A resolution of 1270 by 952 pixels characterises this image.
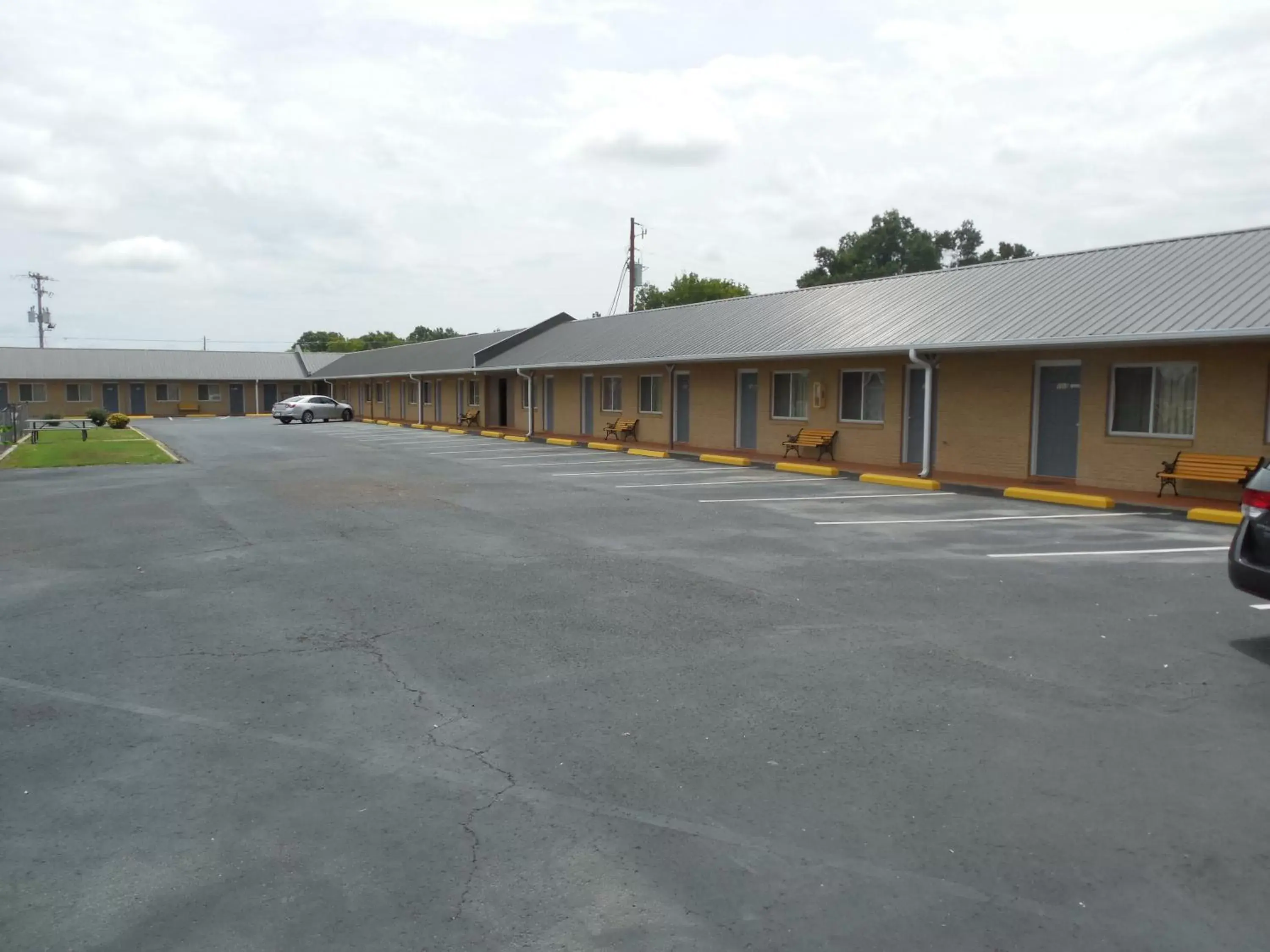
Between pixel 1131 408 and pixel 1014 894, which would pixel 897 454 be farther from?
pixel 1014 894

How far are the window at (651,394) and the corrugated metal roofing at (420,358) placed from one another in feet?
38.9

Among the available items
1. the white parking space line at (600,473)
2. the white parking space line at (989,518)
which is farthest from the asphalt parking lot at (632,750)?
the white parking space line at (600,473)

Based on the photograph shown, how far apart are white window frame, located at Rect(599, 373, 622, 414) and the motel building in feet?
0.20

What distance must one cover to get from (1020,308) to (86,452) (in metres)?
24.1

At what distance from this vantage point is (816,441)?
22344mm

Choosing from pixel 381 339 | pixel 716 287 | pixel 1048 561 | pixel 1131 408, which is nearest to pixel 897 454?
pixel 1131 408

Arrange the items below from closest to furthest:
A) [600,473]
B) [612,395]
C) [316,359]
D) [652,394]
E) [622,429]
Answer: [600,473] → [652,394] → [622,429] → [612,395] → [316,359]

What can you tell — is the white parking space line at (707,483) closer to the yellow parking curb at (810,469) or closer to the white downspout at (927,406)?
the yellow parking curb at (810,469)

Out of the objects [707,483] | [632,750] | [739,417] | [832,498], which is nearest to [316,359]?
[739,417]

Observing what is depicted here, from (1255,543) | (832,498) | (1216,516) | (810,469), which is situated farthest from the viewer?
(810,469)

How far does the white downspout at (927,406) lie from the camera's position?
59.6 ft

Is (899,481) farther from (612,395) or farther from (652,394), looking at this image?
(612,395)

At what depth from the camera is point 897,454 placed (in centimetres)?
2086

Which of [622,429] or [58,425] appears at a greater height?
[622,429]
